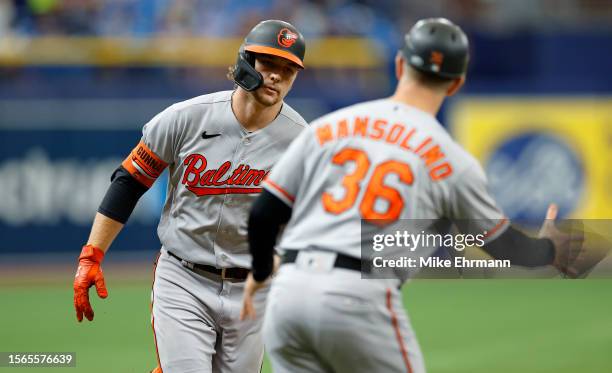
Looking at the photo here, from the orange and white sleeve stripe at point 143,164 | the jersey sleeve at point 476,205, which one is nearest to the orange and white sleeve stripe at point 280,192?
the jersey sleeve at point 476,205

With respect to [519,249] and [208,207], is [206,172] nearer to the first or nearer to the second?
[208,207]

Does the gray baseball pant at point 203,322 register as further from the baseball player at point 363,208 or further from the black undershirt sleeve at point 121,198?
the baseball player at point 363,208

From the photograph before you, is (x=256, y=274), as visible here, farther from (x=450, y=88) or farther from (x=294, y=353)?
(x=450, y=88)

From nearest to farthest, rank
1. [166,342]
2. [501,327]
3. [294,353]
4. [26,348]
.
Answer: [294,353]
[166,342]
[26,348]
[501,327]

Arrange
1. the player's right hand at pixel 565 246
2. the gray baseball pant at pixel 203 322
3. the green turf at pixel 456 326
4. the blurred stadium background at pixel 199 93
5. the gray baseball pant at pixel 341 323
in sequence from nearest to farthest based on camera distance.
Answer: the gray baseball pant at pixel 341 323 < the player's right hand at pixel 565 246 < the gray baseball pant at pixel 203 322 < the green turf at pixel 456 326 < the blurred stadium background at pixel 199 93

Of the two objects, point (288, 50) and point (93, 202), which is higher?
point (288, 50)

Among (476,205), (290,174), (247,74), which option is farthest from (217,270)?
(476,205)

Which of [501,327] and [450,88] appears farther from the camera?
[501,327]

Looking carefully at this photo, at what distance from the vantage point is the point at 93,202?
1373 cm

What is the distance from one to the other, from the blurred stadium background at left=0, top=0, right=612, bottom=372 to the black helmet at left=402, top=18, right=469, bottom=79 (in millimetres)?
7833

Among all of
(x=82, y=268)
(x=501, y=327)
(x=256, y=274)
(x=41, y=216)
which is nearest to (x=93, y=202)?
(x=41, y=216)

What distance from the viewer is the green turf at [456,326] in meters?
8.87

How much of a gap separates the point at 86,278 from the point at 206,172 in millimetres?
901

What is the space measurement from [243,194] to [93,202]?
836 centimetres
